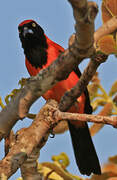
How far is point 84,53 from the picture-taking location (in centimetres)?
139

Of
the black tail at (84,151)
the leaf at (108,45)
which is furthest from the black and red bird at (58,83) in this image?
the leaf at (108,45)

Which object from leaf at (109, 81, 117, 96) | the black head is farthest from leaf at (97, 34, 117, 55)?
the black head

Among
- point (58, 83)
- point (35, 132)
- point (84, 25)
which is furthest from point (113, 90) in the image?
point (58, 83)

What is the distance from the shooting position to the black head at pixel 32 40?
3.97 metres

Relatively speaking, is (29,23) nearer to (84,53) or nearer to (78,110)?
(78,110)

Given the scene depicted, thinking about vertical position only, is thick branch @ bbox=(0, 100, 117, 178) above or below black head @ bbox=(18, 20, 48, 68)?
below

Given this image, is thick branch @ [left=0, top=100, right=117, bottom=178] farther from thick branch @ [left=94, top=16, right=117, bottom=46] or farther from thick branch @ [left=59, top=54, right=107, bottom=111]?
thick branch @ [left=94, top=16, right=117, bottom=46]

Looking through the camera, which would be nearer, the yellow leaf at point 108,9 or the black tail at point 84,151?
the yellow leaf at point 108,9

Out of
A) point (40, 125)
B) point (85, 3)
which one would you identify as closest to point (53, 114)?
point (40, 125)

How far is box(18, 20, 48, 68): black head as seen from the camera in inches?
156

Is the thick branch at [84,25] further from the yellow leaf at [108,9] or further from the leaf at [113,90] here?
the leaf at [113,90]

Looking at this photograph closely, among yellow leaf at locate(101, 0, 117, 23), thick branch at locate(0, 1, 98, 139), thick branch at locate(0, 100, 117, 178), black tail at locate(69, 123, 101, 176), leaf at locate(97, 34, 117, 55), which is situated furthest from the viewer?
black tail at locate(69, 123, 101, 176)

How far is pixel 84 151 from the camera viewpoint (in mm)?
4250

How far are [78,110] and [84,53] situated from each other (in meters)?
2.68
